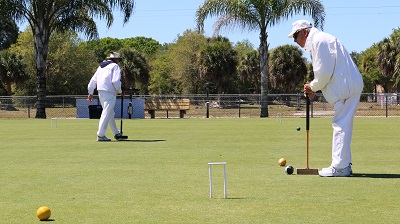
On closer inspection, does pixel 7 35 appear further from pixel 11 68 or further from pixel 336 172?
pixel 336 172

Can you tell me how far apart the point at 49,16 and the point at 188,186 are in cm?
2881

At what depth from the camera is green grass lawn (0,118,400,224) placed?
6.35m

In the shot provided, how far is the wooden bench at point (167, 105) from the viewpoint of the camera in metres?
38.5

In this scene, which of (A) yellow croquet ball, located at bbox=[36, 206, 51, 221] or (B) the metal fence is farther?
(B) the metal fence

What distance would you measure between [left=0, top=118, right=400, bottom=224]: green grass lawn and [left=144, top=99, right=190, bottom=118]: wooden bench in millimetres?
23882

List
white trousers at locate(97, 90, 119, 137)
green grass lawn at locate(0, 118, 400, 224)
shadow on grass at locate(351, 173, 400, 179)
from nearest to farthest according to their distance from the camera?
1. green grass lawn at locate(0, 118, 400, 224)
2. shadow on grass at locate(351, 173, 400, 179)
3. white trousers at locate(97, 90, 119, 137)

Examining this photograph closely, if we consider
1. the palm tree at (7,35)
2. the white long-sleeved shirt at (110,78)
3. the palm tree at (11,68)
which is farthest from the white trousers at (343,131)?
the palm tree at (7,35)

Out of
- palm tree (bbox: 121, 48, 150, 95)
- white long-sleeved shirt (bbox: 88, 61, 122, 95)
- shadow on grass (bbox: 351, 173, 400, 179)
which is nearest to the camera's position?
shadow on grass (bbox: 351, 173, 400, 179)

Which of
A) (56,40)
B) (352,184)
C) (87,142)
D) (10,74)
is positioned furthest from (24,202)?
(56,40)

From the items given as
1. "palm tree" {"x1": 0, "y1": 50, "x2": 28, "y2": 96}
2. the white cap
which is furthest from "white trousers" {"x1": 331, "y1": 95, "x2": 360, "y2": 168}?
"palm tree" {"x1": 0, "y1": 50, "x2": 28, "y2": 96}

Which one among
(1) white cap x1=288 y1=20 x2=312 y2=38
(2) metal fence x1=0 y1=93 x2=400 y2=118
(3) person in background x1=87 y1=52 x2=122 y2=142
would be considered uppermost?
(1) white cap x1=288 y1=20 x2=312 y2=38

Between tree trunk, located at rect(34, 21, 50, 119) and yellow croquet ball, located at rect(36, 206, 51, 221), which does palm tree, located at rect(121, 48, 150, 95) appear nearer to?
tree trunk, located at rect(34, 21, 50, 119)

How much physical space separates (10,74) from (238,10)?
3357 cm

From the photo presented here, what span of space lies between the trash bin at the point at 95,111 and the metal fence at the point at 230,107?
3.90 meters
